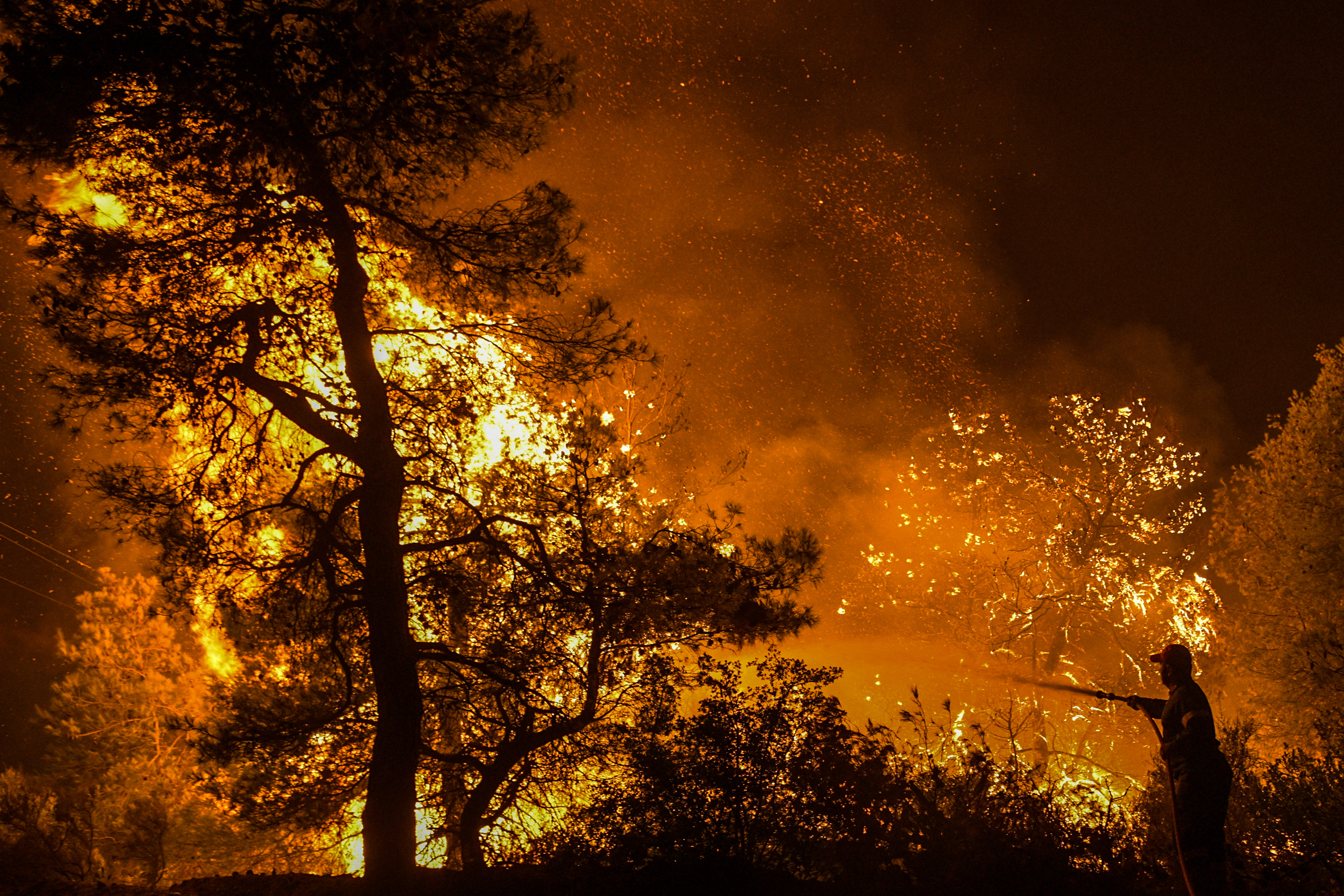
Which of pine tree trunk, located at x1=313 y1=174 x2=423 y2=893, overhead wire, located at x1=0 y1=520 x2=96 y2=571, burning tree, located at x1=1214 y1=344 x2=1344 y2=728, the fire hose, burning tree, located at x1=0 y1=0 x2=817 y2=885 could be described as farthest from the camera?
overhead wire, located at x1=0 y1=520 x2=96 y2=571

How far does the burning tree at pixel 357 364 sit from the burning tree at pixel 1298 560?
664 inches

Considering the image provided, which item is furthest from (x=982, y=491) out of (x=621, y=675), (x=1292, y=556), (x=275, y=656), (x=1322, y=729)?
(x=275, y=656)

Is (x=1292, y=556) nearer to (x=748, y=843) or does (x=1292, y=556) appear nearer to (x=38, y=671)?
(x=748, y=843)

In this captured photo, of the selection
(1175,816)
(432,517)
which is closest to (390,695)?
(432,517)

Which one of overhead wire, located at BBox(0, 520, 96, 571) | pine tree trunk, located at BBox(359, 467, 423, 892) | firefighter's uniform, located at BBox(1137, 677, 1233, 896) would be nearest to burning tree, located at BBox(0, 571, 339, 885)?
pine tree trunk, located at BBox(359, 467, 423, 892)

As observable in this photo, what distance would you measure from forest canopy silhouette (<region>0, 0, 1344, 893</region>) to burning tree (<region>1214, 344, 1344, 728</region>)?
362 inches

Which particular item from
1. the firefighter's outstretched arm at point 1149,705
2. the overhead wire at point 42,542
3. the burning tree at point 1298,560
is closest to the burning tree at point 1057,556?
the burning tree at point 1298,560

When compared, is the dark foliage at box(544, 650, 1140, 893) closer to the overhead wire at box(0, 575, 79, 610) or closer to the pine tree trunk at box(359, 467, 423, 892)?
the pine tree trunk at box(359, 467, 423, 892)

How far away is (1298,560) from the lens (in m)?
17.3

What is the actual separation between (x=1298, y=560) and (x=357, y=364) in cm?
2195

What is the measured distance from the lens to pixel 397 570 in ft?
22.5

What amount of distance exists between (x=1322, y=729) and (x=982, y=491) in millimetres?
17473

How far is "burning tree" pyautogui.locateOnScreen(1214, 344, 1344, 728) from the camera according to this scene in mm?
16562

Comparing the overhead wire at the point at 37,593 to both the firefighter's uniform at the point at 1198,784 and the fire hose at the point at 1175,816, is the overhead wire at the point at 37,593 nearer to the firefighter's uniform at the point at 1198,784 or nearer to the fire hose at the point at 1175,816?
the fire hose at the point at 1175,816
